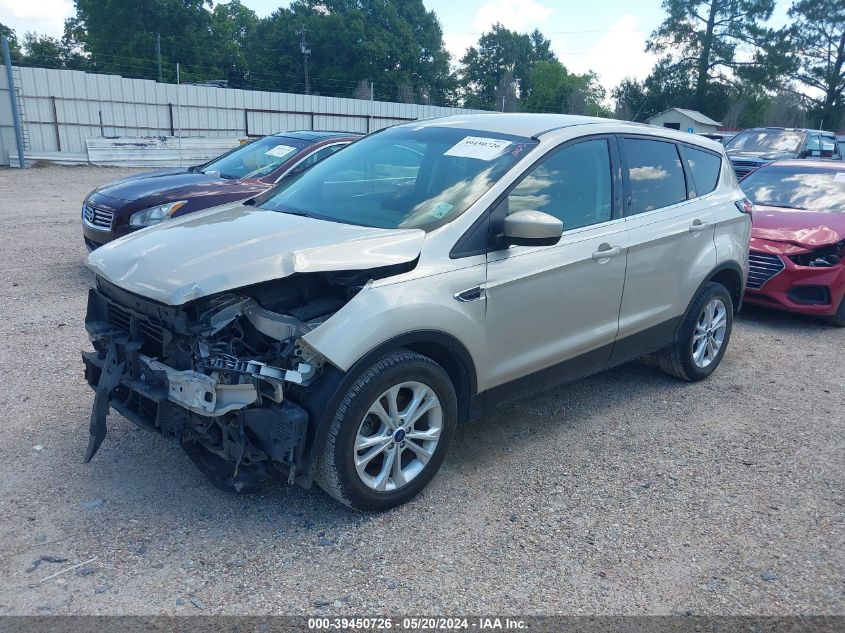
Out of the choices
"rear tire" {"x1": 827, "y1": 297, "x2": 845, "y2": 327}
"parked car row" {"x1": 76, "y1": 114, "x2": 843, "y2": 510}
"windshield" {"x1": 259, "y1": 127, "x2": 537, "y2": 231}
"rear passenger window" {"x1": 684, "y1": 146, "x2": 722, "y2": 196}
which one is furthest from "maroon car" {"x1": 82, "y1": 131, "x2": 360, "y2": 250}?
"rear tire" {"x1": 827, "y1": 297, "x2": 845, "y2": 327}

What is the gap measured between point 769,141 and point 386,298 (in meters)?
15.8

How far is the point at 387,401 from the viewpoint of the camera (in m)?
3.43

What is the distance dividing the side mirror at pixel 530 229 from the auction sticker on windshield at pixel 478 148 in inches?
21.5

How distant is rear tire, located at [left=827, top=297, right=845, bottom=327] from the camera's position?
7104mm

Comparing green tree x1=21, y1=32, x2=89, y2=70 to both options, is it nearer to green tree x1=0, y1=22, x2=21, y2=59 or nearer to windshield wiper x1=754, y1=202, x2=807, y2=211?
green tree x1=0, y1=22, x2=21, y2=59

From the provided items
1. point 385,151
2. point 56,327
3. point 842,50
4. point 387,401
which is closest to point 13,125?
point 56,327

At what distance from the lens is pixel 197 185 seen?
753 cm

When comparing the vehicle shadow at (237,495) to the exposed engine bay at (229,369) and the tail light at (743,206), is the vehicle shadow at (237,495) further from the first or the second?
the tail light at (743,206)

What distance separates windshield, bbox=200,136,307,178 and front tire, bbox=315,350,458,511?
535 cm

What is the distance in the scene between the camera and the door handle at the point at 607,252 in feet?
14.0

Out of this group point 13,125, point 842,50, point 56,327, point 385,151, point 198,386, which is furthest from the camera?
point 842,50

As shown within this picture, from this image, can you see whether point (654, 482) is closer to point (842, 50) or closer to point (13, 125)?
point (13, 125)

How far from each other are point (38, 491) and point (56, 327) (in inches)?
111

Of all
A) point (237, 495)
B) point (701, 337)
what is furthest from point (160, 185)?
point (701, 337)
